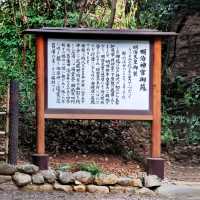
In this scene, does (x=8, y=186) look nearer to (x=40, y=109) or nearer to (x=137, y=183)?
(x=40, y=109)

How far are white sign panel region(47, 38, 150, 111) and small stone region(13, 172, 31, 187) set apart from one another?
1.22 m

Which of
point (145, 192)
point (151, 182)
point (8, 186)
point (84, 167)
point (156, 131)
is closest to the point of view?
point (8, 186)

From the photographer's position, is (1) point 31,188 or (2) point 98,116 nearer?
(1) point 31,188

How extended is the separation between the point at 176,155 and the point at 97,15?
552 centimetres

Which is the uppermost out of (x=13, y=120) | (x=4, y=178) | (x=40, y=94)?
(x=40, y=94)

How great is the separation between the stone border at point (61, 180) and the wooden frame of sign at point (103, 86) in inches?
17.4

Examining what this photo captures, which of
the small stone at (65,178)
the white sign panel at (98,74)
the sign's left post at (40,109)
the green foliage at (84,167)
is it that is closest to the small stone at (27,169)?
the sign's left post at (40,109)

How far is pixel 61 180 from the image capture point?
7.58 meters

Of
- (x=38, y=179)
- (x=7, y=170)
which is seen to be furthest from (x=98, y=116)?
(x=7, y=170)

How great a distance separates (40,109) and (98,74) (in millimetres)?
1058

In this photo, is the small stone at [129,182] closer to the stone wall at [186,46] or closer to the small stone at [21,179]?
the small stone at [21,179]

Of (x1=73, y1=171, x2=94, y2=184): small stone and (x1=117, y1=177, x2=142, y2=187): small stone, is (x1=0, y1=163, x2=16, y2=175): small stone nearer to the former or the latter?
(x1=73, y1=171, x2=94, y2=184): small stone

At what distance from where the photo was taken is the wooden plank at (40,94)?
8.01 metres

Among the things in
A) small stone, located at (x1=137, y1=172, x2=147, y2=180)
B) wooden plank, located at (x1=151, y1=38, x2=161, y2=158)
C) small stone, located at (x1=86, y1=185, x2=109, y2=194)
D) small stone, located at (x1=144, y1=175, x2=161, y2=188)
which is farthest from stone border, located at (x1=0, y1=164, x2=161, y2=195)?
wooden plank, located at (x1=151, y1=38, x2=161, y2=158)
